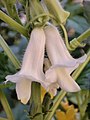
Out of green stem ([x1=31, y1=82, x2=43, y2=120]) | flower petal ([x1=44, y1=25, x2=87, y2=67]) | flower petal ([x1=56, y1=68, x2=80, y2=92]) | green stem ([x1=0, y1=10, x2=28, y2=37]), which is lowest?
green stem ([x1=31, y1=82, x2=43, y2=120])

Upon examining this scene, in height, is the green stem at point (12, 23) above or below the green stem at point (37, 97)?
above

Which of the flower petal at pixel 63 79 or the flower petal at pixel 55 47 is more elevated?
the flower petal at pixel 55 47

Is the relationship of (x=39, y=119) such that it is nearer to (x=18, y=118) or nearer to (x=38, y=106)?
(x=38, y=106)

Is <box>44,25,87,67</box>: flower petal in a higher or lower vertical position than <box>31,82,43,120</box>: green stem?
higher

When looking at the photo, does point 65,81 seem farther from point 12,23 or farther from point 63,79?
point 12,23

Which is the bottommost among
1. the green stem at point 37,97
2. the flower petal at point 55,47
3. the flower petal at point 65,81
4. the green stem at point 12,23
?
the green stem at point 37,97

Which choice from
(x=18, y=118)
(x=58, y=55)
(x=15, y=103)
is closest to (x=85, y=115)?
(x=18, y=118)

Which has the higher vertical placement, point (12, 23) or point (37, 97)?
point (12, 23)

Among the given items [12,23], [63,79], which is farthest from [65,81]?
[12,23]

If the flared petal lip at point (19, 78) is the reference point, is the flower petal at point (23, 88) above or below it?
below
